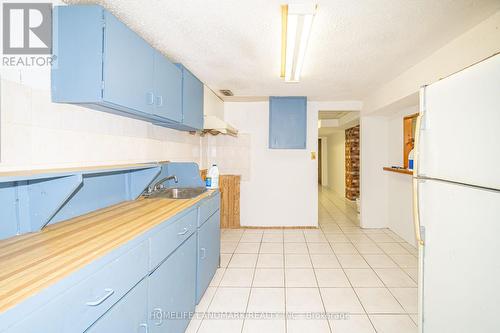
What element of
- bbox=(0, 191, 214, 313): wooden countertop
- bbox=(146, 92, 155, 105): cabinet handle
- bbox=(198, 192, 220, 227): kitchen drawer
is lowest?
bbox=(198, 192, 220, 227): kitchen drawer

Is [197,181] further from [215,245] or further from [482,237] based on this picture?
[482,237]

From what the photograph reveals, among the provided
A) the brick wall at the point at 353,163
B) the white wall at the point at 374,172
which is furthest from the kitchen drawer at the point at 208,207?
the brick wall at the point at 353,163

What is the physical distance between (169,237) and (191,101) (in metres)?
1.62

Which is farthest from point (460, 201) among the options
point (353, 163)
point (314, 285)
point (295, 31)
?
point (353, 163)

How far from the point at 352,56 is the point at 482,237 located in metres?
2.00

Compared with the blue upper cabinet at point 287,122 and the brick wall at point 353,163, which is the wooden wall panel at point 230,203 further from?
the brick wall at point 353,163

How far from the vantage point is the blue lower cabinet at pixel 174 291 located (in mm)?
1349

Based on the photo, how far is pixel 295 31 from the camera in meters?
1.82

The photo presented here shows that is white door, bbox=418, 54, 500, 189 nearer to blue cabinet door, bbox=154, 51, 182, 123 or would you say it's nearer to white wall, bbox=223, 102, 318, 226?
blue cabinet door, bbox=154, 51, 182, 123

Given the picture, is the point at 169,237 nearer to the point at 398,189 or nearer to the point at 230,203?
the point at 230,203

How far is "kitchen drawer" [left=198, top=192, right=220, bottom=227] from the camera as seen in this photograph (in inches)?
85.4

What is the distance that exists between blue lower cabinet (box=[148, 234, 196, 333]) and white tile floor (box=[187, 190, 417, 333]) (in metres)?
0.27

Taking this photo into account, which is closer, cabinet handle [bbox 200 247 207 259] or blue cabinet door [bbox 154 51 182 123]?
blue cabinet door [bbox 154 51 182 123]

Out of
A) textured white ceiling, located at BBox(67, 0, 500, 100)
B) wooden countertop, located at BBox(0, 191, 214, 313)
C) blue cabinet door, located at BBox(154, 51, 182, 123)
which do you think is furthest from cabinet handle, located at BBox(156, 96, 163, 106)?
wooden countertop, located at BBox(0, 191, 214, 313)
